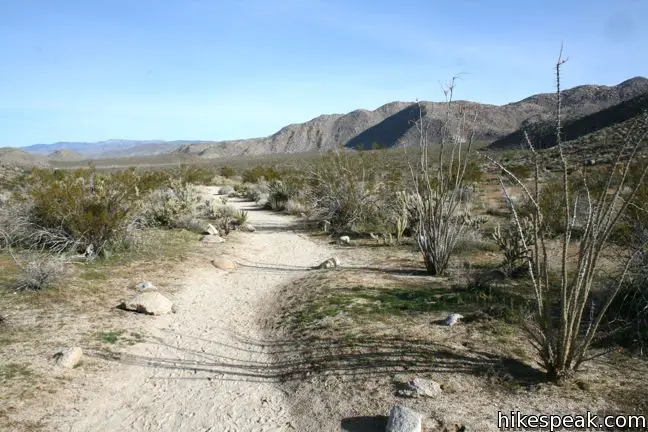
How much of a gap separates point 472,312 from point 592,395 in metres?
2.13

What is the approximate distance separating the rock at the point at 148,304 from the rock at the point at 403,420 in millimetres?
4105

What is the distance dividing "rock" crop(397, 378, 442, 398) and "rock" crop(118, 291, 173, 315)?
3886 mm

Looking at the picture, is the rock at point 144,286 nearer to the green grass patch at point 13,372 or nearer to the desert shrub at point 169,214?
the green grass patch at point 13,372

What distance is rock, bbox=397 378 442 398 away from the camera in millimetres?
4207

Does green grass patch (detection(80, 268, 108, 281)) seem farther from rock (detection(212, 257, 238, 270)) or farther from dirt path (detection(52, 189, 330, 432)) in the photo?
rock (detection(212, 257, 238, 270))

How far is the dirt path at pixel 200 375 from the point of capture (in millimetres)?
4297

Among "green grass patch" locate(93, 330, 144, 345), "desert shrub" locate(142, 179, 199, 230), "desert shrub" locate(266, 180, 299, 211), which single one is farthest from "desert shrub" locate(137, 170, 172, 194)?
"green grass patch" locate(93, 330, 144, 345)

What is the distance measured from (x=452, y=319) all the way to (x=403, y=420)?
2.28 m

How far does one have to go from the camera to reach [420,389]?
13.9 feet

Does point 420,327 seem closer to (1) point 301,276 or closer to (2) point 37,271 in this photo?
(1) point 301,276

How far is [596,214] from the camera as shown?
159 inches

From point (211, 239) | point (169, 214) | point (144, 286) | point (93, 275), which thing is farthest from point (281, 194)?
point (144, 286)

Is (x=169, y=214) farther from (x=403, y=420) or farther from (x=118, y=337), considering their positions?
(x=403, y=420)

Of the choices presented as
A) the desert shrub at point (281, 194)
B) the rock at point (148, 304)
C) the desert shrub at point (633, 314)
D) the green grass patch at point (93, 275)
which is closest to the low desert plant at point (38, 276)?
the green grass patch at point (93, 275)
